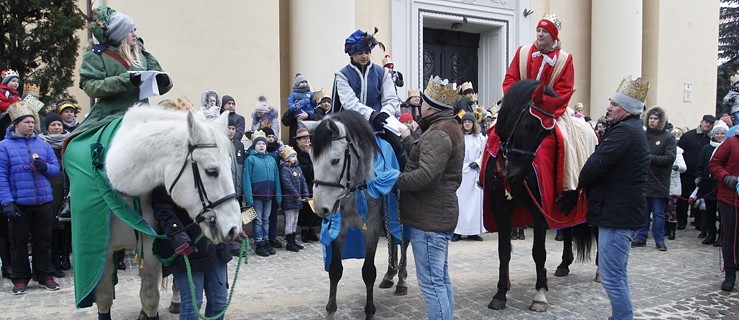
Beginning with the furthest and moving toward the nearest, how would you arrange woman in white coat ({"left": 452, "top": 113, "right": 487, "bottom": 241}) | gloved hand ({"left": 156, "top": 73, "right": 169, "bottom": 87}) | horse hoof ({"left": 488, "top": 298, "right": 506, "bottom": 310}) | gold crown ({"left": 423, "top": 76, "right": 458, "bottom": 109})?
1. woman in white coat ({"left": 452, "top": 113, "right": 487, "bottom": 241})
2. horse hoof ({"left": 488, "top": 298, "right": 506, "bottom": 310})
3. gold crown ({"left": 423, "top": 76, "right": 458, "bottom": 109})
4. gloved hand ({"left": 156, "top": 73, "right": 169, "bottom": 87})

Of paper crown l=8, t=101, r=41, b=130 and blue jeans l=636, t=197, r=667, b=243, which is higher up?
paper crown l=8, t=101, r=41, b=130

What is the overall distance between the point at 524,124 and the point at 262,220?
4.65 m

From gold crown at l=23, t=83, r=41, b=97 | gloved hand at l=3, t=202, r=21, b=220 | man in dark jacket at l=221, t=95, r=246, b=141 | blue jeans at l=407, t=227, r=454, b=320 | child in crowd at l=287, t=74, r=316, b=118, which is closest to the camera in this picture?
blue jeans at l=407, t=227, r=454, b=320

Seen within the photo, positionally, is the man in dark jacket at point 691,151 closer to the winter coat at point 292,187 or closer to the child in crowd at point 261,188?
the winter coat at point 292,187

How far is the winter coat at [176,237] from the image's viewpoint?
11.6ft

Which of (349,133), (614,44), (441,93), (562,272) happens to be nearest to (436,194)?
(441,93)

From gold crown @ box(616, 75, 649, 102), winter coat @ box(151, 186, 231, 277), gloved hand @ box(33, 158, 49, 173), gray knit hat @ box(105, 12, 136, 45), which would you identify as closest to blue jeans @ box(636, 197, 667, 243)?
gold crown @ box(616, 75, 649, 102)

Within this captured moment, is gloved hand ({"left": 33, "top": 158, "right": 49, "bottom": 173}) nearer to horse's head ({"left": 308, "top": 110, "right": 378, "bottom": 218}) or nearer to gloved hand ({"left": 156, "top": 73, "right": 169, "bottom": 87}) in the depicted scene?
gloved hand ({"left": 156, "top": 73, "right": 169, "bottom": 87})

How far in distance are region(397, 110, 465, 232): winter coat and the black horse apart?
4.22 feet

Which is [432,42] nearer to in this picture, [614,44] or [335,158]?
[614,44]

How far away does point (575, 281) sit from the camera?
683 centimetres

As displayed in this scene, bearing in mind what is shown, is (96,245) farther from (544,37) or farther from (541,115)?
(544,37)

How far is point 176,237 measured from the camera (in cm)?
351

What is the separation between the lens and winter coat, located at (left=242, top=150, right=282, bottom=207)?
8.49 m
